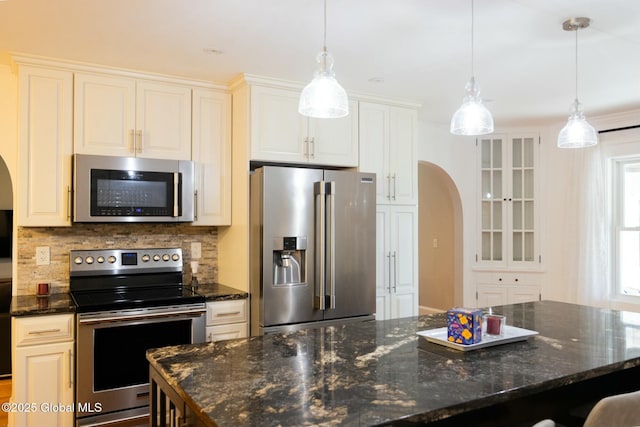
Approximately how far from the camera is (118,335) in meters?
2.96

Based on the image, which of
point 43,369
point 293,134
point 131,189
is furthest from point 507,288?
point 43,369

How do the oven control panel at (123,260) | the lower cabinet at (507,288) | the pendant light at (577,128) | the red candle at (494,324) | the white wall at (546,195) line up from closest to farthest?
1. the red candle at (494,324)
2. the pendant light at (577,128)
3. the oven control panel at (123,260)
4. the white wall at (546,195)
5. the lower cabinet at (507,288)

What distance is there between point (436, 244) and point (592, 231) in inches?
75.0

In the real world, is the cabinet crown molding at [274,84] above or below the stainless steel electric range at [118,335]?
above

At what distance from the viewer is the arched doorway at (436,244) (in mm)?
6125

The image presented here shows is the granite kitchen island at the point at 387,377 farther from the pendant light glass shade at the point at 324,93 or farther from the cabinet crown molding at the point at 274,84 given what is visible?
the cabinet crown molding at the point at 274,84

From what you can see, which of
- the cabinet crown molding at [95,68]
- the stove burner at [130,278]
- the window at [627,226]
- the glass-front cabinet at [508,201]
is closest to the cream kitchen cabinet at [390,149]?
the cabinet crown molding at [95,68]

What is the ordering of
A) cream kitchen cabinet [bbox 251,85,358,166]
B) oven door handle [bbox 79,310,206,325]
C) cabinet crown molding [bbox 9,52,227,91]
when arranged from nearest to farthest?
oven door handle [bbox 79,310,206,325]
cabinet crown molding [bbox 9,52,227,91]
cream kitchen cabinet [bbox 251,85,358,166]

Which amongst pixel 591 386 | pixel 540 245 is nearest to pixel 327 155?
pixel 591 386

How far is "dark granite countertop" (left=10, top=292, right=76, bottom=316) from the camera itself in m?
2.76

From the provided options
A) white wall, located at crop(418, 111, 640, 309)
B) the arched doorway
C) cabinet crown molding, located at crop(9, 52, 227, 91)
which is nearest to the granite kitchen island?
cabinet crown molding, located at crop(9, 52, 227, 91)

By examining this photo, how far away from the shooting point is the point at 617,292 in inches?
192

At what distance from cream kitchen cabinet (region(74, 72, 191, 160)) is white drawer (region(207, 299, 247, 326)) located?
1.10 m

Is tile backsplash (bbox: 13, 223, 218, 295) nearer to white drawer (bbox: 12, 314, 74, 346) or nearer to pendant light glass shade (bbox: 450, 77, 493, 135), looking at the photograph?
white drawer (bbox: 12, 314, 74, 346)
